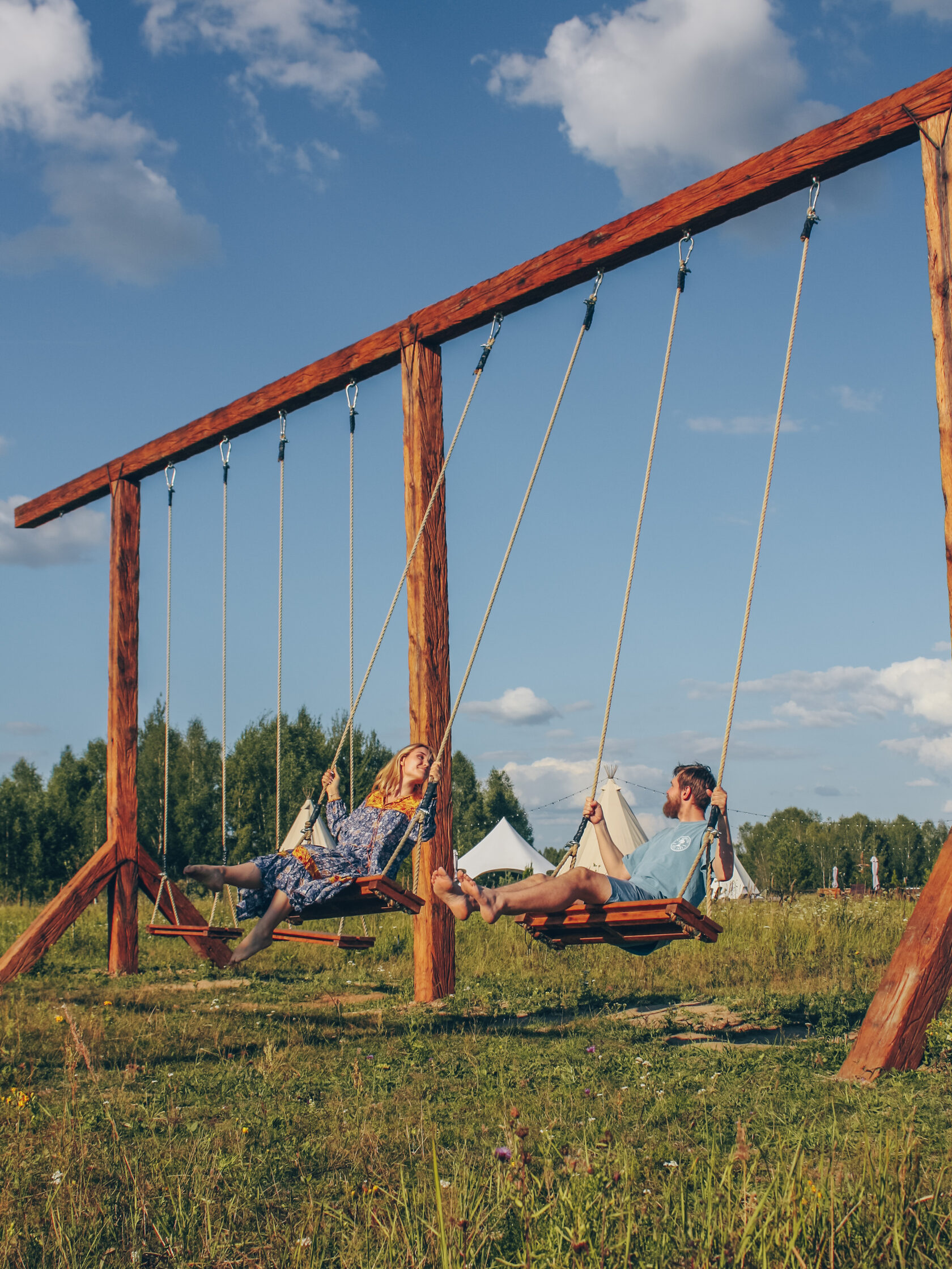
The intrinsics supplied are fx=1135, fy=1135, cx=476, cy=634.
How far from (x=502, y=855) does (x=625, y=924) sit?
26016mm

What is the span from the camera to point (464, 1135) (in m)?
3.91

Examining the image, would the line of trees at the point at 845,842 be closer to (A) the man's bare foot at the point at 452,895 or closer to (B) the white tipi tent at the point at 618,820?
(B) the white tipi tent at the point at 618,820

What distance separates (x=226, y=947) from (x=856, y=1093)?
6.37 meters

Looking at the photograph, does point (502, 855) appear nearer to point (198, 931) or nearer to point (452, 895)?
point (198, 931)

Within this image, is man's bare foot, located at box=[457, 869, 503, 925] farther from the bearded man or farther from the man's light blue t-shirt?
the man's light blue t-shirt

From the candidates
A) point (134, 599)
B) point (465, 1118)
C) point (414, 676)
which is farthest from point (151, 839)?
point (465, 1118)

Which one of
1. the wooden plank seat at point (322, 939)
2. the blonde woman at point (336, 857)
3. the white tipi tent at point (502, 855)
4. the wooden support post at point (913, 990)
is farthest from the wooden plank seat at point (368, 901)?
the white tipi tent at point (502, 855)

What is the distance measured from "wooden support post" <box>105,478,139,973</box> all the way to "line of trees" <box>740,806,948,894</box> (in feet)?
199

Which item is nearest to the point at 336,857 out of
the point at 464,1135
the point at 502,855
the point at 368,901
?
the point at 368,901

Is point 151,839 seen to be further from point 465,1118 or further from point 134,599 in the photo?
point 465,1118

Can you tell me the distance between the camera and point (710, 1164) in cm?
308

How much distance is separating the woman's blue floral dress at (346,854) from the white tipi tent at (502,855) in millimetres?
22920

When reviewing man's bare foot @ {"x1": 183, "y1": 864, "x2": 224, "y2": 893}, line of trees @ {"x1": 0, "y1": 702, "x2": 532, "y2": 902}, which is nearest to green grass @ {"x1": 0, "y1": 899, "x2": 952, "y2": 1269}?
man's bare foot @ {"x1": 183, "y1": 864, "x2": 224, "y2": 893}

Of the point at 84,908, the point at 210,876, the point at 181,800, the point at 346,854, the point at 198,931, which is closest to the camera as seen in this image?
the point at 210,876
